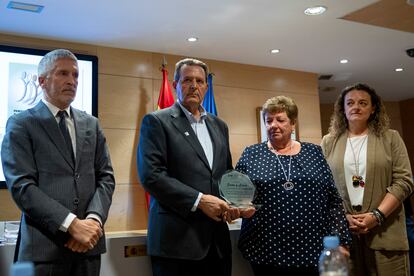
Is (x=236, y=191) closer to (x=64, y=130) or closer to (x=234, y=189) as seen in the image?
(x=234, y=189)

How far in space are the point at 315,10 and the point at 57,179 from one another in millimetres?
2850

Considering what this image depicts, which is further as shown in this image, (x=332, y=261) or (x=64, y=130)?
(x=64, y=130)

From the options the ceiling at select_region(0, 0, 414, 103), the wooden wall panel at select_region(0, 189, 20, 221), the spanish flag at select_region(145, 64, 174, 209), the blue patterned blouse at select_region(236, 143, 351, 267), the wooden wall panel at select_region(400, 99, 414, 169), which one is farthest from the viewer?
the wooden wall panel at select_region(400, 99, 414, 169)

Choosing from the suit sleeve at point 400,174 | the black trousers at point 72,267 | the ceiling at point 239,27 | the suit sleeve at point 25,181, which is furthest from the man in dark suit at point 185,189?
the ceiling at point 239,27

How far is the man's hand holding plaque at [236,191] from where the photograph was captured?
180 centimetres

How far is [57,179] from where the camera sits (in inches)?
63.6

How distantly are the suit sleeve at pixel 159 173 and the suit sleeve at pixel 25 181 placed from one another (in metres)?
0.37

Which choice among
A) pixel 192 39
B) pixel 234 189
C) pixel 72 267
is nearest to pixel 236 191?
pixel 234 189

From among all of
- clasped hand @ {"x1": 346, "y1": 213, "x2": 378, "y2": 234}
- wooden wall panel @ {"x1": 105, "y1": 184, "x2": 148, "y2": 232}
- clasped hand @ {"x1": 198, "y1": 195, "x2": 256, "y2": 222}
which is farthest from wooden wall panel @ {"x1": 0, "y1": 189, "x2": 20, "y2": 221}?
clasped hand @ {"x1": 346, "y1": 213, "x2": 378, "y2": 234}

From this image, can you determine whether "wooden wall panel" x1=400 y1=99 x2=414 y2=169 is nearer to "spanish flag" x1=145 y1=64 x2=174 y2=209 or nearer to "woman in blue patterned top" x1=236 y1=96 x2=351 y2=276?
"spanish flag" x1=145 y1=64 x2=174 y2=209

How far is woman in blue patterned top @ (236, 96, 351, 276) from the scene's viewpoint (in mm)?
1882

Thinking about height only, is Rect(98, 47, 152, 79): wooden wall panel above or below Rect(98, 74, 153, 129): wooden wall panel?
above

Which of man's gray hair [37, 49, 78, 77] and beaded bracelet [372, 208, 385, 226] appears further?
beaded bracelet [372, 208, 385, 226]

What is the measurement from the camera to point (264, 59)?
519 cm
